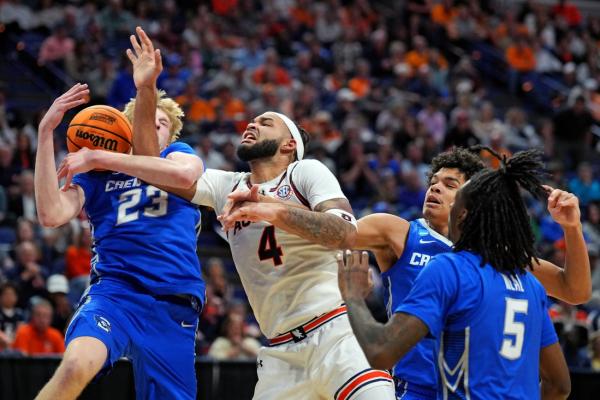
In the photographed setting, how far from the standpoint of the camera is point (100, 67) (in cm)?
1571

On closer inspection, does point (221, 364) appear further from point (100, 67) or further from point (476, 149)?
point (100, 67)

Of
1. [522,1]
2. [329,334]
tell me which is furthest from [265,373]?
[522,1]

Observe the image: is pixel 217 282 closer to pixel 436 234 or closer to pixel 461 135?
pixel 461 135

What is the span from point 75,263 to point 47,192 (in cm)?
630

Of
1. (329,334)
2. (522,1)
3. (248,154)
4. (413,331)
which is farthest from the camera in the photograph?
(522,1)

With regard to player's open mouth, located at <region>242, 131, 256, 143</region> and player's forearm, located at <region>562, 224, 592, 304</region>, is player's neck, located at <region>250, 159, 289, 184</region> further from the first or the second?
player's forearm, located at <region>562, 224, 592, 304</region>

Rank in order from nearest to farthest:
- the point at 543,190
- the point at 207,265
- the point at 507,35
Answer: the point at 543,190
the point at 207,265
the point at 507,35

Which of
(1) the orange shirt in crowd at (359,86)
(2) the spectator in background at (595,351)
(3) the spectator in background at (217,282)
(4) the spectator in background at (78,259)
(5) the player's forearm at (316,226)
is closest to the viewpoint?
(5) the player's forearm at (316,226)

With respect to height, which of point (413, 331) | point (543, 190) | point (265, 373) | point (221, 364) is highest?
point (543, 190)

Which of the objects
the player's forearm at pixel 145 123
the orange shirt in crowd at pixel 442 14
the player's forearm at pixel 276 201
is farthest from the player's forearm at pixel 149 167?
the orange shirt in crowd at pixel 442 14

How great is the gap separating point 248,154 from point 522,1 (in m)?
20.5

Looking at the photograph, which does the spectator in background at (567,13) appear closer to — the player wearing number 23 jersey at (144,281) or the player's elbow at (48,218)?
the player wearing number 23 jersey at (144,281)

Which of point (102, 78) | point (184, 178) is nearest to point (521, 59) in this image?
point (102, 78)

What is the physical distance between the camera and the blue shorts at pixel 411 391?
5547 mm
